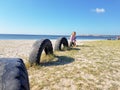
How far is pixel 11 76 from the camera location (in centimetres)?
306

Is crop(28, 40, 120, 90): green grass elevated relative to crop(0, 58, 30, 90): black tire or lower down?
Result: lower down

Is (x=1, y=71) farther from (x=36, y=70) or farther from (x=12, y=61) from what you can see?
(x=36, y=70)

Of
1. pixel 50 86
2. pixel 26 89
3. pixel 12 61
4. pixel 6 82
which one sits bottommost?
pixel 50 86

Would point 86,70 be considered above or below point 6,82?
below

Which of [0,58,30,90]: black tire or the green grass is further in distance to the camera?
the green grass

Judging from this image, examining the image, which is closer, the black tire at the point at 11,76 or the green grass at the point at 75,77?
the black tire at the point at 11,76

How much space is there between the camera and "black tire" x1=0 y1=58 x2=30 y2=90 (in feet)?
9.60

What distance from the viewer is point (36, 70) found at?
7262mm

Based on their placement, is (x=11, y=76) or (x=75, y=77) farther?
(x=75, y=77)

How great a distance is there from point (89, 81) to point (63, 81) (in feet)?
2.95

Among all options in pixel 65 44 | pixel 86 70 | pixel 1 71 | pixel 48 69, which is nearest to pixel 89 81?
pixel 86 70

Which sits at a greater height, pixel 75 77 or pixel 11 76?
pixel 11 76

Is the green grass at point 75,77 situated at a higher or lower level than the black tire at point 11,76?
lower

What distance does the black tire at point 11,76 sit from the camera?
2926 mm
